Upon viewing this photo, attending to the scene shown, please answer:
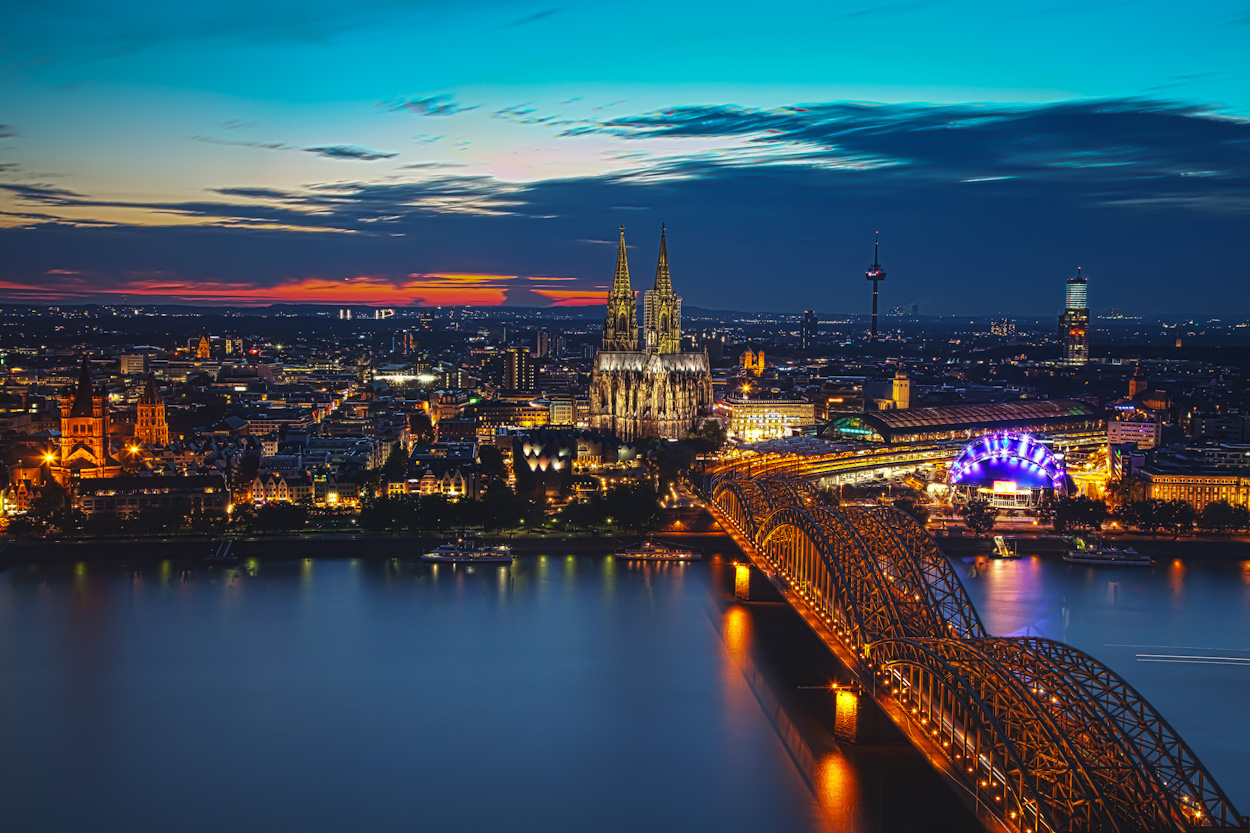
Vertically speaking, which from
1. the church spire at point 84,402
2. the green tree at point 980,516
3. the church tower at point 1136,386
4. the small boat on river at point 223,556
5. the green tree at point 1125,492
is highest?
the church spire at point 84,402

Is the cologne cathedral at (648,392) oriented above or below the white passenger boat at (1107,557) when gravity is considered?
above

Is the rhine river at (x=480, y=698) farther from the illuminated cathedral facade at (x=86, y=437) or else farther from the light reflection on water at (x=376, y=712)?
the illuminated cathedral facade at (x=86, y=437)

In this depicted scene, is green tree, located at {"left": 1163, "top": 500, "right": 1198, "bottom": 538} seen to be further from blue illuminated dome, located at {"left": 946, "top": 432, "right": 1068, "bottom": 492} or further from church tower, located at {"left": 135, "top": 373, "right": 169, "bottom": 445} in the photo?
church tower, located at {"left": 135, "top": 373, "right": 169, "bottom": 445}

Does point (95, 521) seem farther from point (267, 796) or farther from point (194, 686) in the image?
point (267, 796)

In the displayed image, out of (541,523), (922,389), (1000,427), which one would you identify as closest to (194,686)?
(541,523)

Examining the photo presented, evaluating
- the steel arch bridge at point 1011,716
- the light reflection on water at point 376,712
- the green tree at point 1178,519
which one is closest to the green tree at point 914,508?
the green tree at point 1178,519

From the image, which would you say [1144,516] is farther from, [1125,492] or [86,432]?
[86,432]
